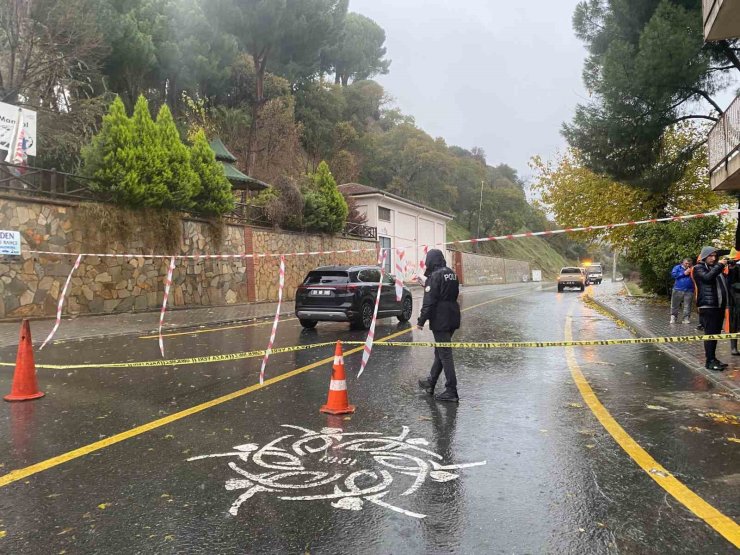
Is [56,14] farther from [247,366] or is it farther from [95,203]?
[247,366]

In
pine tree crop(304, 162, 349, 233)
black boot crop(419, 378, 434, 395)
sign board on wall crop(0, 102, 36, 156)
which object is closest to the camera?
black boot crop(419, 378, 434, 395)

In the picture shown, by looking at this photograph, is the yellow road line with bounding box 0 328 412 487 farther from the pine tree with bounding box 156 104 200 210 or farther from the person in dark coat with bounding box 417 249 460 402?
the pine tree with bounding box 156 104 200 210

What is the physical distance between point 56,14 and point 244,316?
12243 millimetres

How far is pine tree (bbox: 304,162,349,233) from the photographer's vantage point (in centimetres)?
2866

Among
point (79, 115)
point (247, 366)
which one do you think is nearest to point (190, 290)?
point (79, 115)

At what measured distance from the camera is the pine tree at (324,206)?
28.7 metres

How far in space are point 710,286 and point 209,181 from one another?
1775cm

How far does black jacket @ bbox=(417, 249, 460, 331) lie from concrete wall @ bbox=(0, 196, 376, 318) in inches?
525

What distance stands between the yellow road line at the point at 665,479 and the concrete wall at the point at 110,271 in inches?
590

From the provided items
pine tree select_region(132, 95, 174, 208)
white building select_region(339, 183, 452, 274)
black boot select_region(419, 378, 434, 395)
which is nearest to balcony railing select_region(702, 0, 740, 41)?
black boot select_region(419, 378, 434, 395)

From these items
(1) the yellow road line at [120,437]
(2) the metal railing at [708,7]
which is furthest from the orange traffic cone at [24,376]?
(2) the metal railing at [708,7]

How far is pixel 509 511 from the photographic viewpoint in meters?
3.38

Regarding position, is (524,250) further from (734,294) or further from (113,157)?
(734,294)

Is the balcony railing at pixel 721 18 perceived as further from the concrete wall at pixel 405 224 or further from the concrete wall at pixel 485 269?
the concrete wall at pixel 485 269
